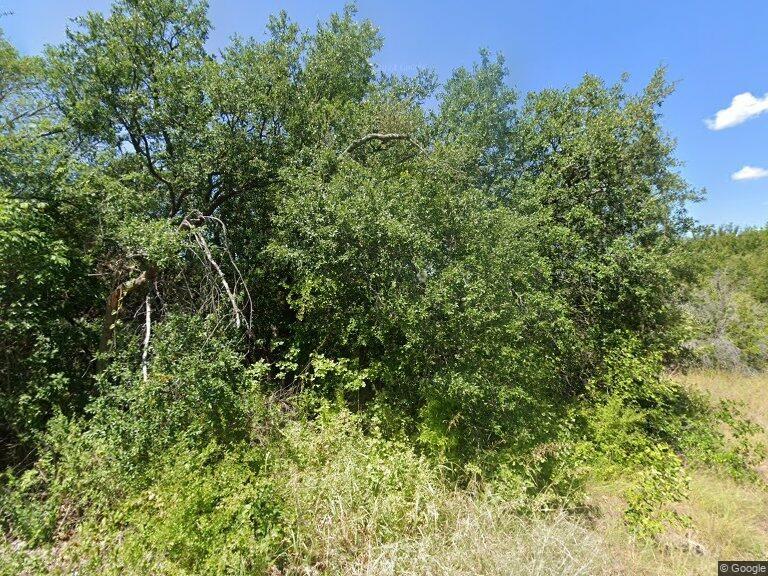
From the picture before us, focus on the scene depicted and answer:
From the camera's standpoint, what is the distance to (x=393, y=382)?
5.05 meters

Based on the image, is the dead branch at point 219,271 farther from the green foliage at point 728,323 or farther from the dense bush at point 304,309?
the green foliage at point 728,323

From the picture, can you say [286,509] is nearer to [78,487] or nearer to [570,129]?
[78,487]

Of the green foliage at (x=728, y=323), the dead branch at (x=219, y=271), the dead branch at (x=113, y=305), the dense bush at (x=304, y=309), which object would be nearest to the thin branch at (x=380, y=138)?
the dense bush at (x=304, y=309)

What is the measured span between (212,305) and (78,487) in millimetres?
2202

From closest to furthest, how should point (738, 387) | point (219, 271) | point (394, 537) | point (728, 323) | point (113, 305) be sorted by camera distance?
point (394, 537), point (219, 271), point (113, 305), point (738, 387), point (728, 323)

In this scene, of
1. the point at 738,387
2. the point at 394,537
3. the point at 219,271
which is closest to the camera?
the point at 394,537

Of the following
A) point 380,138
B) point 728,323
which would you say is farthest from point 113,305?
point 728,323

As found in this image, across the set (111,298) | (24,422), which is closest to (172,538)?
(24,422)

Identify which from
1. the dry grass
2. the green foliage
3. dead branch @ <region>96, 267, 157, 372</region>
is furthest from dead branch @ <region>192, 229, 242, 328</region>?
the green foliage

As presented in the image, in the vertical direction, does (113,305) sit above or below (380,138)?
below

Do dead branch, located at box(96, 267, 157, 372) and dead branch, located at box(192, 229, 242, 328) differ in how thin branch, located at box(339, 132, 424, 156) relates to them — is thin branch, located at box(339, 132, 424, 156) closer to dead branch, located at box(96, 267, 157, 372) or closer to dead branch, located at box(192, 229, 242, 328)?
dead branch, located at box(192, 229, 242, 328)

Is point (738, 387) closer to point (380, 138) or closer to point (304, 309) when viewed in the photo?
point (380, 138)

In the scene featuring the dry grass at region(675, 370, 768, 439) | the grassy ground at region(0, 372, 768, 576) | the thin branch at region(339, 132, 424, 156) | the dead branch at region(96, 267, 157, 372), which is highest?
the thin branch at region(339, 132, 424, 156)

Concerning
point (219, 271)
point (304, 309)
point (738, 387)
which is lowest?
point (738, 387)
